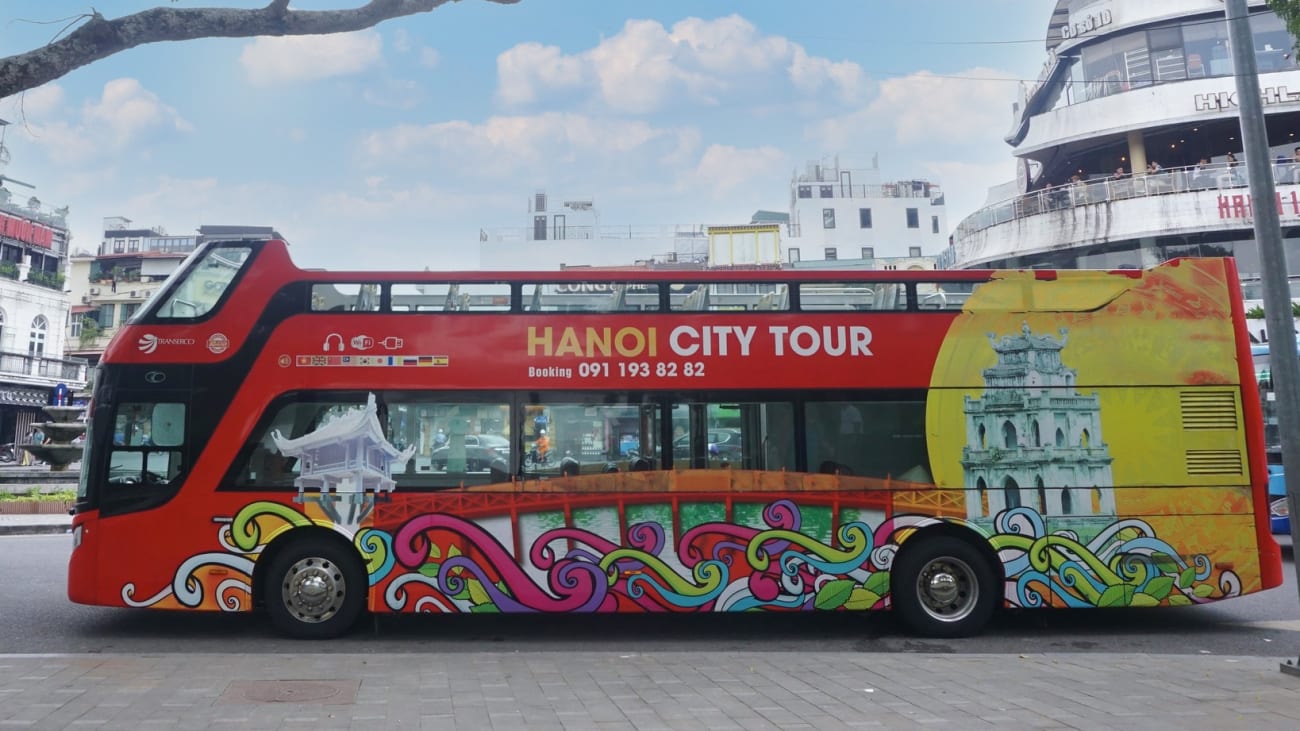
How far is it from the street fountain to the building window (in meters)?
23.6

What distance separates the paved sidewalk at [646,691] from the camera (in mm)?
5121

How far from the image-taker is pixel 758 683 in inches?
237

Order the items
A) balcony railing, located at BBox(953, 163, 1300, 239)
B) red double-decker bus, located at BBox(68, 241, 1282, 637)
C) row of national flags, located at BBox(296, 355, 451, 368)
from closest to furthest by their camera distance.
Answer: red double-decker bus, located at BBox(68, 241, 1282, 637), row of national flags, located at BBox(296, 355, 451, 368), balcony railing, located at BBox(953, 163, 1300, 239)

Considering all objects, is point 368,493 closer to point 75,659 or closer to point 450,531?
point 450,531

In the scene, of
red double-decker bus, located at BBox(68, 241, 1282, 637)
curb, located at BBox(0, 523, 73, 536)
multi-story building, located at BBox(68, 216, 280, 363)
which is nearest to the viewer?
red double-decker bus, located at BBox(68, 241, 1282, 637)

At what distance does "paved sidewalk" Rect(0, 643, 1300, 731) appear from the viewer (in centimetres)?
512

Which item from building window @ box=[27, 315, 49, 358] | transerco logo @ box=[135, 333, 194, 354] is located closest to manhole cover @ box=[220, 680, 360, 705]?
transerco logo @ box=[135, 333, 194, 354]

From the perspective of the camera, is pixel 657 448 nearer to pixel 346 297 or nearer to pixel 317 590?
pixel 346 297

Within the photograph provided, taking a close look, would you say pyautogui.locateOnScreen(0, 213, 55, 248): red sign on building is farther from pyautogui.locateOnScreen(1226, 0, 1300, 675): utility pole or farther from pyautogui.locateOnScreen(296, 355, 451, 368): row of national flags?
pyautogui.locateOnScreen(1226, 0, 1300, 675): utility pole

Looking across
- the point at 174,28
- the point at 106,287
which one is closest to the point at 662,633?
the point at 174,28

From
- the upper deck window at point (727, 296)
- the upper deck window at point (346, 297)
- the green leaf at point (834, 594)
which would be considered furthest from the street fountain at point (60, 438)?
the green leaf at point (834, 594)

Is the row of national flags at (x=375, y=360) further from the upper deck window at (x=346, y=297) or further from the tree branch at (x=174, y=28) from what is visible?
the tree branch at (x=174, y=28)

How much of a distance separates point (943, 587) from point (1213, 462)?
2.76 metres

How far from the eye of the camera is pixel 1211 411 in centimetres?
777
